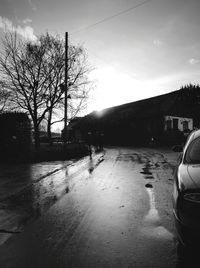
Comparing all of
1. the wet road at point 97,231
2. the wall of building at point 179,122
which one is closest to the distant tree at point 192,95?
the wall of building at point 179,122

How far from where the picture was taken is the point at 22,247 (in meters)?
3.00

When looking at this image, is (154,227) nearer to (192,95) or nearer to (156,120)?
(156,120)

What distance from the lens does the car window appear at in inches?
131

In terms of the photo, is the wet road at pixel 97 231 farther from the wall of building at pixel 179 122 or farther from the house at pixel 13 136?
the wall of building at pixel 179 122

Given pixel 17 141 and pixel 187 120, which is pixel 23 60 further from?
pixel 187 120

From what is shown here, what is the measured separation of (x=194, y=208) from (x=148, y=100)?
1454 inches

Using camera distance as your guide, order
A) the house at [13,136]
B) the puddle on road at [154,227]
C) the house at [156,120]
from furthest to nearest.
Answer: the house at [156,120], the house at [13,136], the puddle on road at [154,227]

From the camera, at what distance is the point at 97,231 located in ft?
11.3

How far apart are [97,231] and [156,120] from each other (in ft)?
97.6

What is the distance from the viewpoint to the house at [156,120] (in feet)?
104

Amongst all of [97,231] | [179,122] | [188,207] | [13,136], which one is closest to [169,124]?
[179,122]

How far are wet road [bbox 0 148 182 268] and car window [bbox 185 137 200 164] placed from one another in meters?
1.12

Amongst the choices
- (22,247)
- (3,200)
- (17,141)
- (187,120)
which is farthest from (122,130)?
(22,247)

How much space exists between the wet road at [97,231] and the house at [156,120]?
85.1 ft
